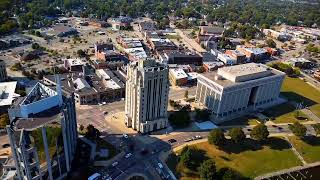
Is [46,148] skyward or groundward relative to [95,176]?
skyward

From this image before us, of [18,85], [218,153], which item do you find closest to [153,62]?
[218,153]

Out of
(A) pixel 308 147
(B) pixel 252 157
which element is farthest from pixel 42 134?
(A) pixel 308 147

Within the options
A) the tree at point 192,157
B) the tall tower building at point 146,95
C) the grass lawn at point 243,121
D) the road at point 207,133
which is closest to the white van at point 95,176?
the tree at point 192,157

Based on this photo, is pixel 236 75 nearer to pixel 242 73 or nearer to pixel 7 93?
pixel 242 73

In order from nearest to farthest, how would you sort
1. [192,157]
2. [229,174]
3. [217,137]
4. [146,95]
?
[229,174]
[192,157]
[217,137]
[146,95]

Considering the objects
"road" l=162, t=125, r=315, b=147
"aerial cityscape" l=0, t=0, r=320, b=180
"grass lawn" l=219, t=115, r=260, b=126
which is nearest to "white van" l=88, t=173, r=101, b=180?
"aerial cityscape" l=0, t=0, r=320, b=180

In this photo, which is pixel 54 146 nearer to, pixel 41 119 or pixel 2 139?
pixel 41 119

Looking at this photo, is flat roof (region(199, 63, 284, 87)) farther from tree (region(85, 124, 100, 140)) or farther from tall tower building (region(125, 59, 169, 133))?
tree (region(85, 124, 100, 140))

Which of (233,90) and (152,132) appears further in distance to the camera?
(233,90)
